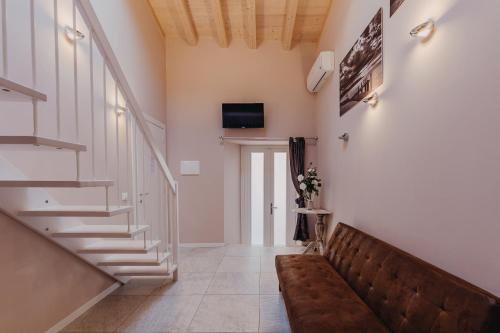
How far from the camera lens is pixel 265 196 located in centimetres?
502

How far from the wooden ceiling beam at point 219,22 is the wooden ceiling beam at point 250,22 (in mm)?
372

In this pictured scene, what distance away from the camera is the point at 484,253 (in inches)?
44.6

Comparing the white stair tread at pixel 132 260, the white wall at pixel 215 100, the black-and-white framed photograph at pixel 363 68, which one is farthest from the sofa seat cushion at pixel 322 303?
the white wall at pixel 215 100

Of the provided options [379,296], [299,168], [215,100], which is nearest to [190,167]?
[215,100]

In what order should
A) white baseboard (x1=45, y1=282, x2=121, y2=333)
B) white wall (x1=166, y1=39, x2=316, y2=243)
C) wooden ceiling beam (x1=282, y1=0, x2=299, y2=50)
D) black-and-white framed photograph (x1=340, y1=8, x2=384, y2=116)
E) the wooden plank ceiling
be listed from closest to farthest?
1. white baseboard (x1=45, y1=282, x2=121, y2=333)
2. black-and-white framed photograph (x1=340, y1=8, x2=384, y2=116)
3. wooden ceiling beam (x1=282, y1=0, x2=299, y2=50)
4. the wooden plank ceiling
5. white wall (x1=166, y1=39, x2=316, y2=243)

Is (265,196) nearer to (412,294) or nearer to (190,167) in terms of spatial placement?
(190,167)

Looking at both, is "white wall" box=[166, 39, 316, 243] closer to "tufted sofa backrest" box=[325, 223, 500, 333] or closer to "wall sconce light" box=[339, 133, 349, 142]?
"wall sconce light" box=[339, 133, 349, 142]

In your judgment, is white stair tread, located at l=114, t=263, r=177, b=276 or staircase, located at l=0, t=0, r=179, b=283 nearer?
staircase, located at l=0, t=0, r=179, b=283

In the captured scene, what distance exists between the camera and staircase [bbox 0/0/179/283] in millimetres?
1311

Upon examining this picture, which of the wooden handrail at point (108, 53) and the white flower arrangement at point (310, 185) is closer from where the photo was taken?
the wooden handrail at point (108, 53)

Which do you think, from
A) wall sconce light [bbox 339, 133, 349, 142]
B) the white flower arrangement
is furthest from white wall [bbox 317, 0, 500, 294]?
the white flower arrangement

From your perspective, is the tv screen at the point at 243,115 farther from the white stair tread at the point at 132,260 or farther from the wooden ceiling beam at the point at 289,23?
the white stair tread at the point at 132,260

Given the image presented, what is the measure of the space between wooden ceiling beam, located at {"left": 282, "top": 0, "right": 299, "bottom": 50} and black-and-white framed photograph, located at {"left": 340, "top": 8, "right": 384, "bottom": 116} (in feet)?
4.17

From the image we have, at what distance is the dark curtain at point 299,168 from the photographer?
4.36 meters
